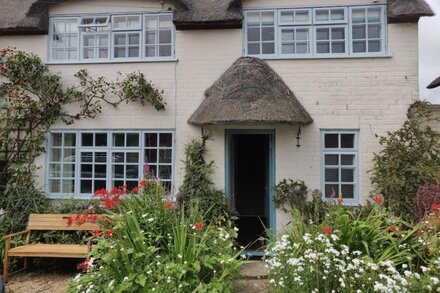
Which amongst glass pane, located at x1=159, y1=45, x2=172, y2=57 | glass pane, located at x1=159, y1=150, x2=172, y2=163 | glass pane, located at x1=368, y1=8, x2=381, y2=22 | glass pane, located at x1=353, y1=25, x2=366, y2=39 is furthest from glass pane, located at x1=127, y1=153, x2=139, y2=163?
glass pane, located at x1=368, y1=8, x2=381, y2=22

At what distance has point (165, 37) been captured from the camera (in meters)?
7.92

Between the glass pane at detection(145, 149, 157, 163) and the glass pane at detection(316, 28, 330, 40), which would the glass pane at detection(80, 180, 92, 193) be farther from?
the glass pane at detection(316, 28, 330, 40)

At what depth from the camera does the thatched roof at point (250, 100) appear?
21.2 feet

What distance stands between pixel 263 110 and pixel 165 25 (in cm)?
334

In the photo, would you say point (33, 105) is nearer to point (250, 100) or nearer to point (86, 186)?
point (86, 186)

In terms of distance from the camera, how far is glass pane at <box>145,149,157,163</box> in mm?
7766

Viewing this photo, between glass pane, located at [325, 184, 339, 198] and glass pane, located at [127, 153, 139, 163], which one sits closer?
glass pane, located at [325, 184, 339, 198]

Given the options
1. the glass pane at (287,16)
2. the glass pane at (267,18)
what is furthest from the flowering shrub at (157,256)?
the glass pane at (287,16)

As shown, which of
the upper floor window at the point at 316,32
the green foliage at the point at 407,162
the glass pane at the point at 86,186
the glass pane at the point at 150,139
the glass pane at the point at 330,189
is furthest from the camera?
the glass pane at the point at 86,186

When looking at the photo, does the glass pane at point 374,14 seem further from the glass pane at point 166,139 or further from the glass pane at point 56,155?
the glass pane at point 56,155

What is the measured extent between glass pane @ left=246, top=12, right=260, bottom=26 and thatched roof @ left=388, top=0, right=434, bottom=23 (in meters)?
2.81

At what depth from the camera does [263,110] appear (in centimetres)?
646

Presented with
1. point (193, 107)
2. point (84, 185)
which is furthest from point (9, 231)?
point (193, 107)

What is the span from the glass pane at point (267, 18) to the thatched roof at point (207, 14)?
54 centimetres
